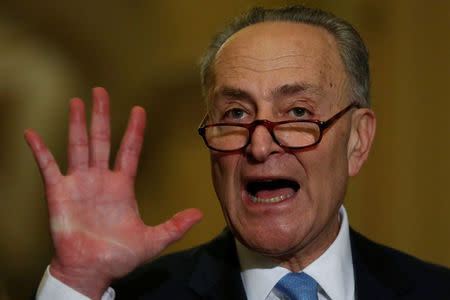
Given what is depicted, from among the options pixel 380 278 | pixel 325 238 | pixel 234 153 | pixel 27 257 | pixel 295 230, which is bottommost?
pixel 27 257

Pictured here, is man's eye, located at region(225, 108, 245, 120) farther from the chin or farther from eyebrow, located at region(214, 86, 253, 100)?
the chin

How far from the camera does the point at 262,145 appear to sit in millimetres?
1530

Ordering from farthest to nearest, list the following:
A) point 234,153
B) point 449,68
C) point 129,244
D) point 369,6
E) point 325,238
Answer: point 369,6
point 449,68
point 325,238
point 234,153
point 129,244

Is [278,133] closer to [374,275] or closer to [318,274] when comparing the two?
A: [318,274]

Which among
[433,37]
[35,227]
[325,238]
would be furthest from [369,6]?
[35,227]

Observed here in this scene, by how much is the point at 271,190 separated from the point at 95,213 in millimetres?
468

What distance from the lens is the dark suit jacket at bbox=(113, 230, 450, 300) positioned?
1689mm

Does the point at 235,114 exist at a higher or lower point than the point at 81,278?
higher

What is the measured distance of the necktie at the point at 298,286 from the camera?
1599mm

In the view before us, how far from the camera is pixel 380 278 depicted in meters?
1.73

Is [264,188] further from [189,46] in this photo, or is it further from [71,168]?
[189,46]

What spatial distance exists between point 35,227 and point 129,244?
201 cm

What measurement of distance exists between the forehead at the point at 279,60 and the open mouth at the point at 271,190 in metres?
0.25

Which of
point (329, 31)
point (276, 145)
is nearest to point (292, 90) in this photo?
point (276, 145)
